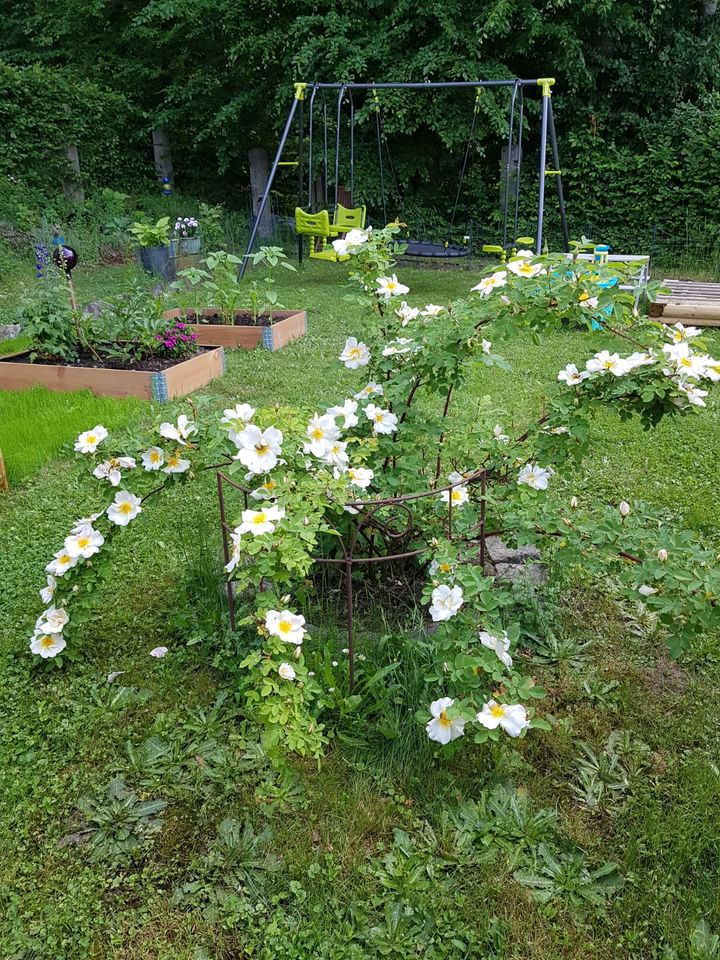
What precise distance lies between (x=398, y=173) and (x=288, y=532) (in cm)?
1050

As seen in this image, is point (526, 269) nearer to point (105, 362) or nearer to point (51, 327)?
point (105, 362)

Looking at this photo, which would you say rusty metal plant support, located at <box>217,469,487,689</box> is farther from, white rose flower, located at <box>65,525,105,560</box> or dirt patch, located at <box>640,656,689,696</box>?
dirt patch, located at <box>640,656,689,696</box>

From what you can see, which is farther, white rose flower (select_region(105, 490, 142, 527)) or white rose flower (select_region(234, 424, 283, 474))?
white rose flower (select_region(105, 490, 142, 527))

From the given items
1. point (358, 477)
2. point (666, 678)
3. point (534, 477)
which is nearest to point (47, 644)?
point (358, 477)

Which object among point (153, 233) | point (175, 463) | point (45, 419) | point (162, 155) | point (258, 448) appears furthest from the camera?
point (162, 155)

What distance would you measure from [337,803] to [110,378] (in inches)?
137

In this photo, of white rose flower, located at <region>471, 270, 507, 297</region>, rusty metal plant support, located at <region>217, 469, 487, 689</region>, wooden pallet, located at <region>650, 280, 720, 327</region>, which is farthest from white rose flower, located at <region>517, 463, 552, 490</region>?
wooden pallet, located at <region>650, 280, 720, 327</region>

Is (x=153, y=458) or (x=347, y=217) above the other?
(x=153, y=458)

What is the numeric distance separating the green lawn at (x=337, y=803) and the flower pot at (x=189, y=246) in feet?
23.5

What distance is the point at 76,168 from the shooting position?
11.5 metres

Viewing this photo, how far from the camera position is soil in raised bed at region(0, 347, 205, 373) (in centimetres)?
485

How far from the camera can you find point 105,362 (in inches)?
196

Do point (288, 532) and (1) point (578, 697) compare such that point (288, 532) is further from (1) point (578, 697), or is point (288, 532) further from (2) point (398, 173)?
(2) point (398, 173)

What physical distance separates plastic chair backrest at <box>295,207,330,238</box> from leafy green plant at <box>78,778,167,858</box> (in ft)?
21.1
